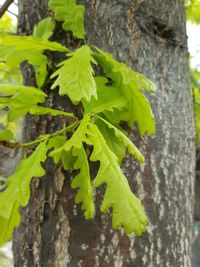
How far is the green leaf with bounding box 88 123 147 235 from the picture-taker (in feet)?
2.66

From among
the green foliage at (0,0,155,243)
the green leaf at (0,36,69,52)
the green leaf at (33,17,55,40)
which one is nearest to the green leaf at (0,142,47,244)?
the green foliage at (0,0,155,243)

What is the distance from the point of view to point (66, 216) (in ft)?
3.53

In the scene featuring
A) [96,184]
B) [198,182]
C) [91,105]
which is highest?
[91,105]

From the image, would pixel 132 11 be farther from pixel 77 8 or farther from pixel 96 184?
pixel 96 184

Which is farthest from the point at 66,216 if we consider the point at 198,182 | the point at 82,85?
the point at 198,182

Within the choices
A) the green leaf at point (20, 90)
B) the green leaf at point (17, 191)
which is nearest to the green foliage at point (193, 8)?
the green leaf at point (20, 90)

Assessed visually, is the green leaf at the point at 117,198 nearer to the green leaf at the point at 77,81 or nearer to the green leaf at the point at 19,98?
the green leaf at the point at 77,81

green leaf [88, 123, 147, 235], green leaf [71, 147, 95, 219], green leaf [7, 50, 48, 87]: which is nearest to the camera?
green leaf [88, 123, 147, 235]

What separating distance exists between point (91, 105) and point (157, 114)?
0.29m

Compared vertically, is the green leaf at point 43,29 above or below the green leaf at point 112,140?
above

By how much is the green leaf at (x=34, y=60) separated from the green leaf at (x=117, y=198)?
34 centimetres

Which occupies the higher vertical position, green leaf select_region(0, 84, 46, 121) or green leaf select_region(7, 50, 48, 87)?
green leaf select_region(7, 50, 48, 87)

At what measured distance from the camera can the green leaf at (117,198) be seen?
81 cm

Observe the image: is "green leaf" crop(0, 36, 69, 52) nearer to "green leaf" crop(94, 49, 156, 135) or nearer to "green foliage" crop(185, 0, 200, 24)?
"green leaf" crop(94, 49, 156, 135)
